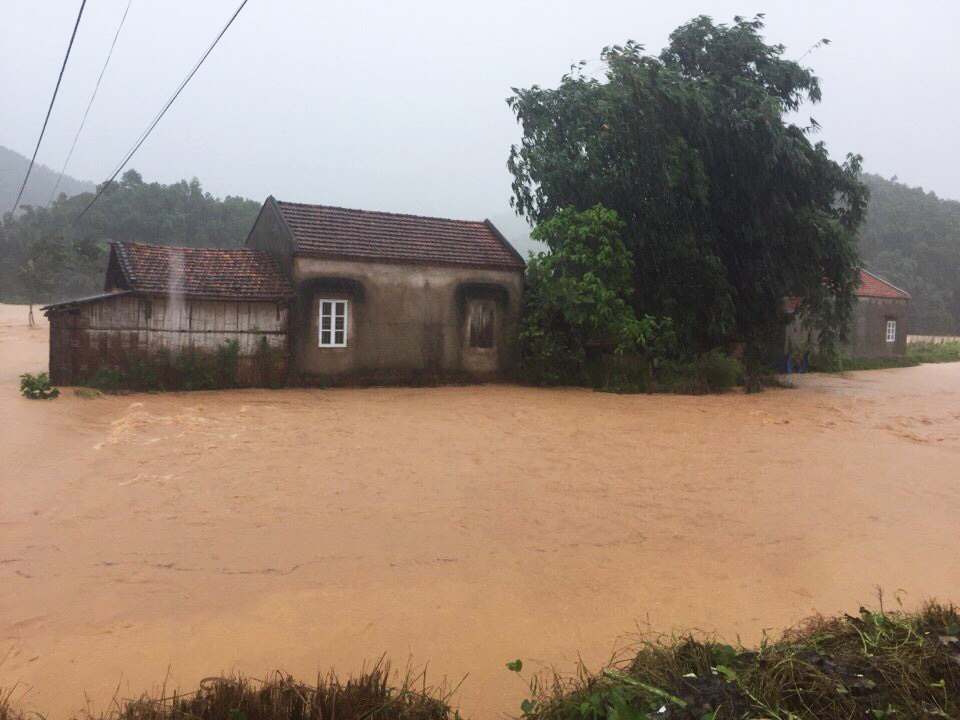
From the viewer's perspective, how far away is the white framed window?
16797 millimetres

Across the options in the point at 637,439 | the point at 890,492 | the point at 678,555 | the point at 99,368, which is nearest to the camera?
the point at 678,555

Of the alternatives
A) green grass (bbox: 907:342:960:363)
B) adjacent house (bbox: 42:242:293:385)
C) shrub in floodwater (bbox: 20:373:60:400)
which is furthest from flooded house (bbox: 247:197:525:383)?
green grass (bbox: 907:342:960:363)

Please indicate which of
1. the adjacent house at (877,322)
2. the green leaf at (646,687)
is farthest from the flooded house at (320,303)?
the adjacent house at (877,322)

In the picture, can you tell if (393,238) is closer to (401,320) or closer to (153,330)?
(401,320)

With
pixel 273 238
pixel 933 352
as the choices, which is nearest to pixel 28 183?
pixel 273 238

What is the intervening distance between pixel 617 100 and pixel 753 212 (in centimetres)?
448

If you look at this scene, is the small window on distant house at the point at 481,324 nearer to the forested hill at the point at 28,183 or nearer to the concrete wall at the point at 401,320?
the concrete wall at the point at 401,320

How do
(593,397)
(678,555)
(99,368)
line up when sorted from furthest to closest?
(593,397) → (99,368) → (678,555)

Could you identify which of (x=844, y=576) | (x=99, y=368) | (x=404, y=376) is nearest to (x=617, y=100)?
(x=404, y=376)

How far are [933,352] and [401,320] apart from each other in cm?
3310

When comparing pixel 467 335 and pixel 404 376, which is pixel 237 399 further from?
pixel 467 335

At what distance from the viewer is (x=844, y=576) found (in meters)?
6.49

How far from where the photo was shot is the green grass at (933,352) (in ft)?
120

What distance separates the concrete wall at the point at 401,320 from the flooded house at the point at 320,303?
0.03 m
